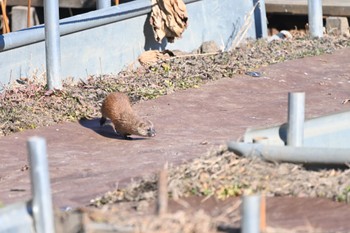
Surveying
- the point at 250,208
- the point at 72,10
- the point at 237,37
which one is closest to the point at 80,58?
the point at 237,37

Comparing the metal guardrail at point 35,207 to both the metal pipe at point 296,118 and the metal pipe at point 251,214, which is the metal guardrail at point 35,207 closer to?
the metal pipe at point 251,214

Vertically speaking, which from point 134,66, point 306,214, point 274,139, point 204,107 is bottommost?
point 306,214

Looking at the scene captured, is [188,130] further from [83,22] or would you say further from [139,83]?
[83,22]

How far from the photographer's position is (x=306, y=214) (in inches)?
210

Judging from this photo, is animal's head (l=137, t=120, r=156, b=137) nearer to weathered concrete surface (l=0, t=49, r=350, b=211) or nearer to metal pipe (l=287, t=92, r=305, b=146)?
weathered concrete surface (l=0, t=49, r=350, b=211)

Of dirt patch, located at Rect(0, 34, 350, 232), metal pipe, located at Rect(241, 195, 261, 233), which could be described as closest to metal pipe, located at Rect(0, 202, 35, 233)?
dirt patch, located at Rect(0, 34, 350, 232)

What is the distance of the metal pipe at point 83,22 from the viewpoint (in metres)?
9.95

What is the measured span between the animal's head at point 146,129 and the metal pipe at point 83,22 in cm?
225

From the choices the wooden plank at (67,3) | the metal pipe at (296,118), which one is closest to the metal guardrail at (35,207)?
the metal pipe at (296,118)

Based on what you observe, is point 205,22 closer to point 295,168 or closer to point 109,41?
point 109,41

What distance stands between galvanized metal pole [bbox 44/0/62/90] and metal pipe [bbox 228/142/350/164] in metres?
4.04

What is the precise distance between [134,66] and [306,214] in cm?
621

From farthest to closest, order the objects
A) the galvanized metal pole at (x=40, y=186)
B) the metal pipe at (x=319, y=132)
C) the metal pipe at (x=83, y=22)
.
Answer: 1. the metal pipe at (x=83, y=22)
2. the metal pipe at (x=319, y=132)
3. the galvanized metal pole at (x=40, y=186)

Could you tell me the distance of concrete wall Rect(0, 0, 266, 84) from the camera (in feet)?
33.2
